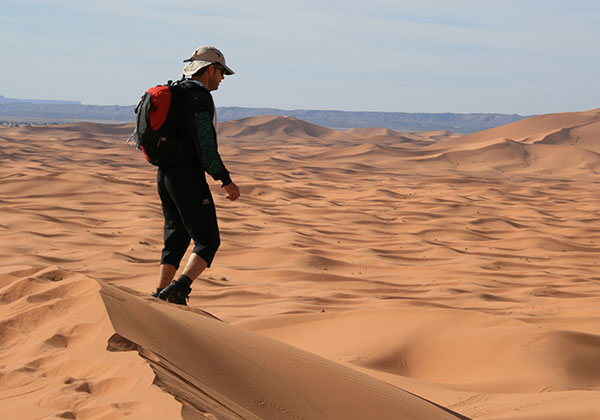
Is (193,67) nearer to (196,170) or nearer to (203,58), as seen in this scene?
(203,58)

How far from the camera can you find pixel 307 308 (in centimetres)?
627

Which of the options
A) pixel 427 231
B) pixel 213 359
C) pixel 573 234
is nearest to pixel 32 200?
pixel 427 231

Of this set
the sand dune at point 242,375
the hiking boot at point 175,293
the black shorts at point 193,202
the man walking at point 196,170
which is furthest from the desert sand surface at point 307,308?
the black shorts at point 193,202

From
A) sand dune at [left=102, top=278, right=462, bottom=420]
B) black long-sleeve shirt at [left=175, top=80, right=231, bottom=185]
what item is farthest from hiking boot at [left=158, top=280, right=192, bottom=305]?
black long-sleeve shirt at [left=175, top=80, right=231, bottom=185]

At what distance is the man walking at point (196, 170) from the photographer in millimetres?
3877

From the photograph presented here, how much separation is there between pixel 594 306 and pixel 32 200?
35.1ft

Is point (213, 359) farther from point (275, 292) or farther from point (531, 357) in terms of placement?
point (275, 292)

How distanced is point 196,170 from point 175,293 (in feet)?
2.22

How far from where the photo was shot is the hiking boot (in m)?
3.94

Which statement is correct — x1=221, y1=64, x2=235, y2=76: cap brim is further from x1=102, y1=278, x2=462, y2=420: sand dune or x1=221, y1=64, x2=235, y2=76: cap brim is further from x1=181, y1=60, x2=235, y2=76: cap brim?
x1=102, y1=278, x2=462, y2=420: sand dune

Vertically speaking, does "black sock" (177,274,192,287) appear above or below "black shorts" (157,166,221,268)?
below

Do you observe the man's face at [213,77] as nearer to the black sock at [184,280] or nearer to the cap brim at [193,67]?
the cap brim at [193,67]

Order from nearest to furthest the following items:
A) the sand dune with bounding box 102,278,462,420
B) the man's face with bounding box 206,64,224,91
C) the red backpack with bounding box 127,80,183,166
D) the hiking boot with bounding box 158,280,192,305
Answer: the sand dune with bounding box 102,278,462,420, the red backpack with bounding box 127,80,183,166, the hiking boot with bounding box 158,280,192,305, the man's face with bounding box 206,64,224,91

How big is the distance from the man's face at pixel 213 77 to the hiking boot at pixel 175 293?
1110 millimetres
